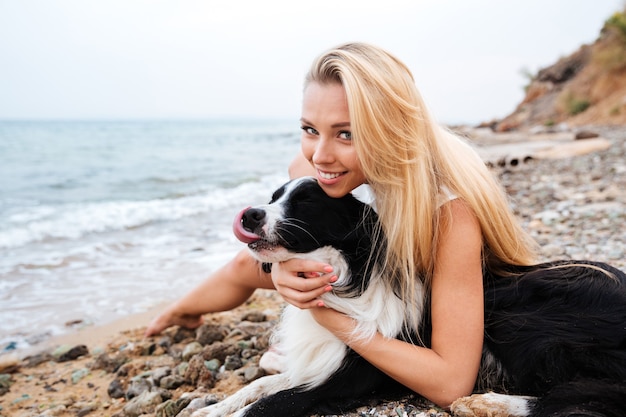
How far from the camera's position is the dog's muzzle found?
6.27 feet

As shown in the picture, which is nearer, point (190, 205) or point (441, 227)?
point (441, 227)

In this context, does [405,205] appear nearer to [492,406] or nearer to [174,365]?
[492,406]

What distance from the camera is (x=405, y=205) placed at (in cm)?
198

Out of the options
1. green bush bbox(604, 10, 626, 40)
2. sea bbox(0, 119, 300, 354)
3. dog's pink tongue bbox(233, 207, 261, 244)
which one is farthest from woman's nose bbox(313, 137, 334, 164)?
green bush bbox(604, 10, 626, 40)

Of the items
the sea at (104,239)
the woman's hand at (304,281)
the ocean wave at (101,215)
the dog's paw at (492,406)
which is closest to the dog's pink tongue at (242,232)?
the woman's hand at (304,281)

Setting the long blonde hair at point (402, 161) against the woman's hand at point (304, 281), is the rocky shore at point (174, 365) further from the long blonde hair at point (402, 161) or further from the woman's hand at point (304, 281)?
the long blonde hair at point (402, 161)

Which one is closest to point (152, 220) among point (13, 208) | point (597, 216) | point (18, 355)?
point (13, 208)

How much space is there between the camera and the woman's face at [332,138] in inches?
78.5

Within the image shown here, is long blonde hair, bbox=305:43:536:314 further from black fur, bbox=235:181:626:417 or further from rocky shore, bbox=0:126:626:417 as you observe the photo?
rocky shore, bbox=0:126:626:417

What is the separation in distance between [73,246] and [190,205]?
2968mm

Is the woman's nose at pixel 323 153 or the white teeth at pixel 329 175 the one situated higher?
the woman's nose at pixel 323 153

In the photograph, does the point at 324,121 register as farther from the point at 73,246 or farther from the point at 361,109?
the point at 73,246

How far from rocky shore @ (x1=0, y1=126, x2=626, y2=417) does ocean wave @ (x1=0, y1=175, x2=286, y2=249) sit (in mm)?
3525

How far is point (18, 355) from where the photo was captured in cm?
361
